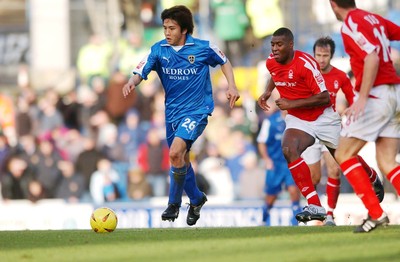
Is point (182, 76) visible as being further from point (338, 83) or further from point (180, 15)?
point (338, 83)

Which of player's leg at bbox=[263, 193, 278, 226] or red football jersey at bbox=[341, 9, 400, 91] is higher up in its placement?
red football jersey at bbox=[341, 9, 400, 91]

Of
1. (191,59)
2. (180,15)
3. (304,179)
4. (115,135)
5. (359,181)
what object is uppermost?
(180,15)

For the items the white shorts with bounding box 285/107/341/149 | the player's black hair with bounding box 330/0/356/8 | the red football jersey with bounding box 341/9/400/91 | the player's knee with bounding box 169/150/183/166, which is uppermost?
the player's black hair with bounding box 330/0/356/8

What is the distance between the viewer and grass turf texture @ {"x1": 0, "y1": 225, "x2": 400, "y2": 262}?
919 cm

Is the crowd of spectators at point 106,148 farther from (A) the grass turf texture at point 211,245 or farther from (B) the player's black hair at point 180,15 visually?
(A) the grass turf texture at point 211,245

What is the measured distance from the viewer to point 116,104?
24.0m

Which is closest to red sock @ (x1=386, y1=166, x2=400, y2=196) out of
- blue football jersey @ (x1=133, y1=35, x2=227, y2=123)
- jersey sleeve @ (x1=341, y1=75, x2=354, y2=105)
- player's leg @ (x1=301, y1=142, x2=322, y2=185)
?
blue football jersey @ (x1=133, y1=35, x2=227, y2=123)

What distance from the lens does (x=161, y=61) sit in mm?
13117

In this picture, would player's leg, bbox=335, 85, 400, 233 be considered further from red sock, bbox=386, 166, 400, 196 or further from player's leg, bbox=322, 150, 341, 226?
player's leg, bbox=322, 150, 341, 226

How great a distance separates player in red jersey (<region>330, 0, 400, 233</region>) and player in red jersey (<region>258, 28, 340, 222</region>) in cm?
217

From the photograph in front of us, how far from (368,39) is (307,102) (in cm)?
278

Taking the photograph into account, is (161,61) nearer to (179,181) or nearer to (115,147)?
(179,181)

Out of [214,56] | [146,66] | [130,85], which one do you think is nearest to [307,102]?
[214,56]

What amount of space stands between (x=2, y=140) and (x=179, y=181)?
12.0m
